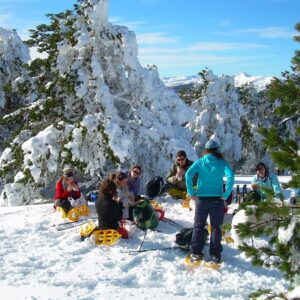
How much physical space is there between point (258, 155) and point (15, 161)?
23.3 meters

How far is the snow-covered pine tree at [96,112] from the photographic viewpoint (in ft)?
45.5

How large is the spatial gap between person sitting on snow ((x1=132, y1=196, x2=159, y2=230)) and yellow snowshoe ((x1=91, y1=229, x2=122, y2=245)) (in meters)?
0.70

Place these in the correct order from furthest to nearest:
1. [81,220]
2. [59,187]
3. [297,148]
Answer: [59,187], [81,220], [297,148]

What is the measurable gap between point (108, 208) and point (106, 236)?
476 mm

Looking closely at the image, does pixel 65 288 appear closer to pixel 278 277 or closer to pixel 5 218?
pixel 278 277

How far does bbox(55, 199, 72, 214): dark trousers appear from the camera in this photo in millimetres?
9426

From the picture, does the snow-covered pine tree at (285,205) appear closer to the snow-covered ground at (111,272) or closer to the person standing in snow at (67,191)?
the snow-covered ground at (111,272)

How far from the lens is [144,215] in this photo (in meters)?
8.42

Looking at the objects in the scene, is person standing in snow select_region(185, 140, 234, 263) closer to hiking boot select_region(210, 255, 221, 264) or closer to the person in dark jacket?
hiking boot select_region(210, 255, 221, 264)

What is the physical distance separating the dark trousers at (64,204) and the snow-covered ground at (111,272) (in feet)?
2.48

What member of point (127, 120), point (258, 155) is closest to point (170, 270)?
point (127, 120)

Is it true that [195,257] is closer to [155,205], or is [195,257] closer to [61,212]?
[155,205]

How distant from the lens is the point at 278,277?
21.5 ft

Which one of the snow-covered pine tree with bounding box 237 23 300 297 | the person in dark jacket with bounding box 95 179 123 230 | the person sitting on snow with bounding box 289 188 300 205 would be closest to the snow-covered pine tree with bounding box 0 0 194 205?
the person in dark jacket with bounding box 95 179 123 230
